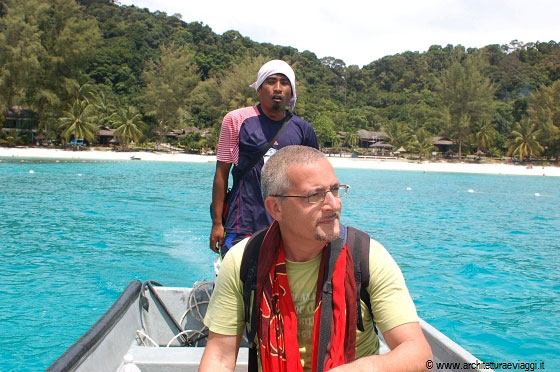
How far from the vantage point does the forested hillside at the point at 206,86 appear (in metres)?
50.9

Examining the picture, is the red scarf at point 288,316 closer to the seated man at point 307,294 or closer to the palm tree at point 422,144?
the seated man at point 307,294

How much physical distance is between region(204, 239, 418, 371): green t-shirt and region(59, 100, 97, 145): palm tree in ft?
165

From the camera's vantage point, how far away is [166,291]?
404 cm

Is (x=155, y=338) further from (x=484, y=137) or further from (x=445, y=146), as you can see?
(x=445, y=146)

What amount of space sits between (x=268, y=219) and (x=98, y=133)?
56.7 metres

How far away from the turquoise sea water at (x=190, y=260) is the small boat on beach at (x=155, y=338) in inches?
74.8

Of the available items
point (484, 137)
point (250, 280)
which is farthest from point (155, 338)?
point (484, 137)

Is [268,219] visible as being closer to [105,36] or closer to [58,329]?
[58,329]

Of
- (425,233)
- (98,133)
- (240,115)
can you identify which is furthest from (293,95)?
(98,133)

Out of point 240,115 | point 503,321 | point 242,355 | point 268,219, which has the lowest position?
point 503,321

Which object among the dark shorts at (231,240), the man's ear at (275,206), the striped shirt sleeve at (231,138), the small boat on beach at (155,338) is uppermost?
the striped shirt sleeve at (231,138)

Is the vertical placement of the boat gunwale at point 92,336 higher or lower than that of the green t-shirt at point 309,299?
lower

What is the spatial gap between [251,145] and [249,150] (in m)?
0.04

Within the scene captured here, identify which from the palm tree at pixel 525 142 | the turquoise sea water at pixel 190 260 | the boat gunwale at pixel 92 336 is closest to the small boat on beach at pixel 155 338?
the boat gunwale at pixel 92 336
